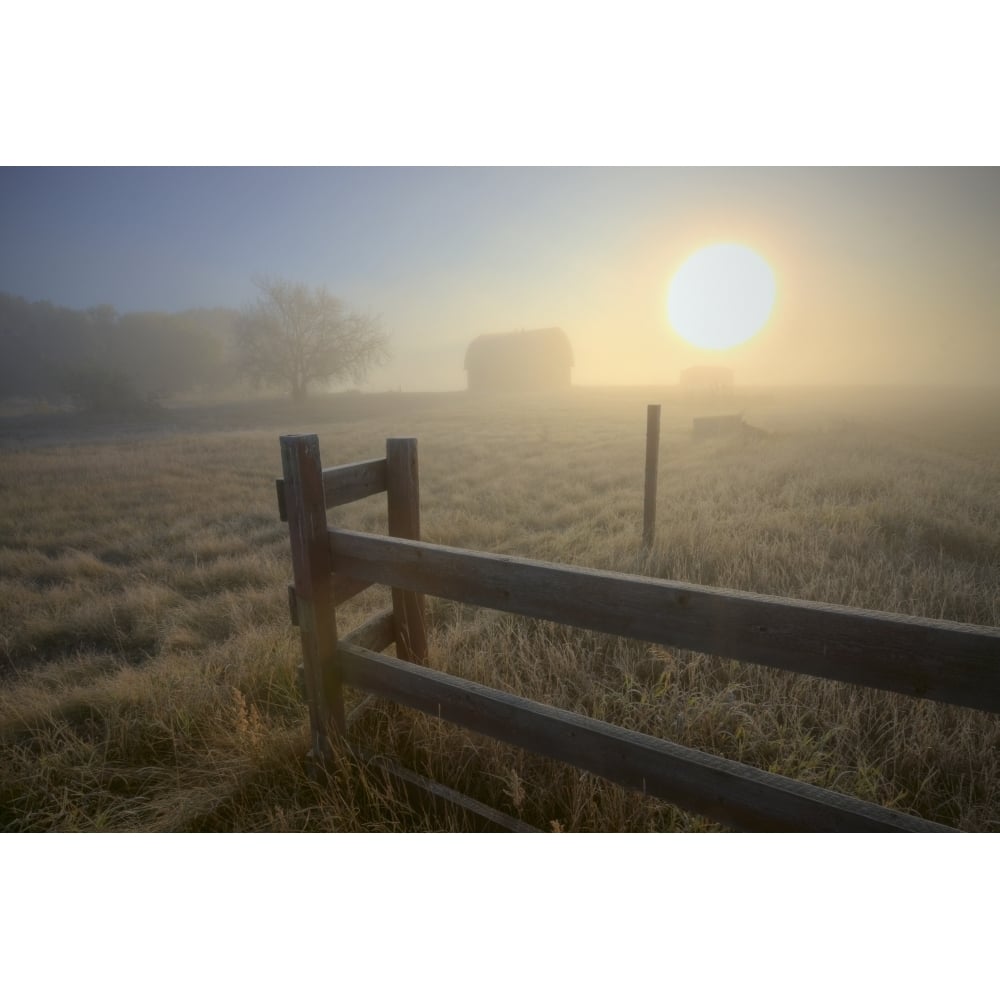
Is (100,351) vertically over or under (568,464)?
over

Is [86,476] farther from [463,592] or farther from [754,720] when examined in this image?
[754,720]

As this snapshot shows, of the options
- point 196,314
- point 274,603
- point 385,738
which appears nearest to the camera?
point 385,738

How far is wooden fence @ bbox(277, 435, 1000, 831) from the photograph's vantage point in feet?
3.84

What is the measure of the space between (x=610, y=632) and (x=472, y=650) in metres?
2.03

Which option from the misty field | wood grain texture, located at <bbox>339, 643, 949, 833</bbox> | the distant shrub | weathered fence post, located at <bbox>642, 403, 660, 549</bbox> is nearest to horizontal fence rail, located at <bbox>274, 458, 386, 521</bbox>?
wood grain texture, located at <bbox>339, 643, 949, 833</bbox>

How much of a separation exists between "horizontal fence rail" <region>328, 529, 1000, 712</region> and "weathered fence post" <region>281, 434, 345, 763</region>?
0.45 m

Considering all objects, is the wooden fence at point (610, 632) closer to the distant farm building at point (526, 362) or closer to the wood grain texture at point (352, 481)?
the wood grain texture at point (352, 481)

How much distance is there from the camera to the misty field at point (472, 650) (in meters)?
2.16

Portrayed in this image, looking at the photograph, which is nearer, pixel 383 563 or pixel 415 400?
pixel 383 563

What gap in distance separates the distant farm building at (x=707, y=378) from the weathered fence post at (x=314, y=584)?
106 ft

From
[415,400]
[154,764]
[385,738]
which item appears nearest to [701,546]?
[385,738]

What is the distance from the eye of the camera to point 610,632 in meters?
1.41

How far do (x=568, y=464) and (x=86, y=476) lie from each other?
10.7 metres

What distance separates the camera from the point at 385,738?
2.47m
